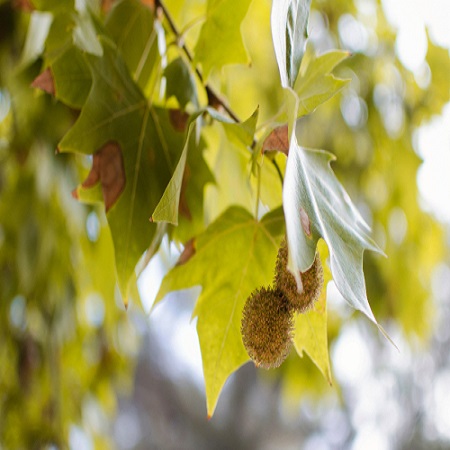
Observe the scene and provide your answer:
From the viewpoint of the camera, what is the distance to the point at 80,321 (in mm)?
1973

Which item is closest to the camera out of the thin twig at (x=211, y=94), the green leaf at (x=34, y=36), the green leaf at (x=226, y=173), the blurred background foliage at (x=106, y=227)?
the thin twig at (x=211, y=94)

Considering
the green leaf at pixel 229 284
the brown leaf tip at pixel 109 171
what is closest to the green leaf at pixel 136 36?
the brown leaf tip at pixel 109 171

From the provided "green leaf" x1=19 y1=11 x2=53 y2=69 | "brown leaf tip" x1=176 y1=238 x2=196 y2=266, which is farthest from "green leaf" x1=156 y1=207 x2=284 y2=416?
"green leaf" x1=19 y1=11 x2=53 y2=69

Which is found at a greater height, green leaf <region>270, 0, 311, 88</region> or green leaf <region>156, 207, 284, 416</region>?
green leaf <region>270, 0, 311, 88</region>

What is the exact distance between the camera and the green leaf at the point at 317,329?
1.84 feet

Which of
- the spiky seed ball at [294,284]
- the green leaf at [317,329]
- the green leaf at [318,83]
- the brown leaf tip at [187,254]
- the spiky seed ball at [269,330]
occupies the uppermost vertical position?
the green leaf at [318,83]

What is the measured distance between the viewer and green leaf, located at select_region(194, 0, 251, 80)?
0.68m

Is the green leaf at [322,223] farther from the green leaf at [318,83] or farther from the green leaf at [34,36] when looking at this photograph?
the green leaf at [34,36]

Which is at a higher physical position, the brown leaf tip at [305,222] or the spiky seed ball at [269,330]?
the brown leaf tip at [305,222]

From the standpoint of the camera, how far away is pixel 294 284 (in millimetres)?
490

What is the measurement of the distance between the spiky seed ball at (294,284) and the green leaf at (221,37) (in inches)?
10.8

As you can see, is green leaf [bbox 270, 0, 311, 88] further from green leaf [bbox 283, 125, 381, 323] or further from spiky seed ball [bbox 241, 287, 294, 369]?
spiky seed ball [bbox 241, 287, 294, 369]

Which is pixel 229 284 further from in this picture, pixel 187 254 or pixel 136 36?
pixel 136 36

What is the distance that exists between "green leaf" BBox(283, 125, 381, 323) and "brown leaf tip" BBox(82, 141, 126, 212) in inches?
8.1
